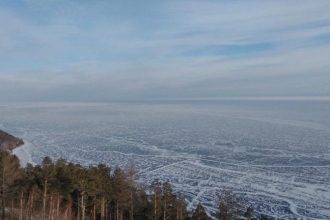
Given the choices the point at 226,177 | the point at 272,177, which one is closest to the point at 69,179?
the point at 226,177

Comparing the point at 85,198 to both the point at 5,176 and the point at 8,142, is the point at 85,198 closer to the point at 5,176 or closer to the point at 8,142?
the point at 5,176

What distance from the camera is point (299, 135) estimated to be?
5684cm

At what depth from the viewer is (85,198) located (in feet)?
76.3

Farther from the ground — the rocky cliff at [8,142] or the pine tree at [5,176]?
the pine tree at [5,176]

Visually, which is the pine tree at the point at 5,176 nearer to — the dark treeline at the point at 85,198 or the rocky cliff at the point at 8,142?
the dark treeline at the point at 85,198

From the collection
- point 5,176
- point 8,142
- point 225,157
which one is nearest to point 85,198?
point 5,176

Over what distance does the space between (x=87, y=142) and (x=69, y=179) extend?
31.6 m

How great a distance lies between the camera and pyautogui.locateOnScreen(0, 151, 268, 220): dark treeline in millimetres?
22453

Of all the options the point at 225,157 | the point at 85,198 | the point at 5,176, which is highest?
the point at 5,176

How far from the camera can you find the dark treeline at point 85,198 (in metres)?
22.5

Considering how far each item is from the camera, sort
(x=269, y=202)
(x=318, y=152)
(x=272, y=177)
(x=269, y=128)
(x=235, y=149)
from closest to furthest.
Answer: (x=269, y=202), (x=272, y=177), (x=318, y=152), (x=235, y=149), (x=269, y=128)

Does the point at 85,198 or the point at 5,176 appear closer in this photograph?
the point at 85,198

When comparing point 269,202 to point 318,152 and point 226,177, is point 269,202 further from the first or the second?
point 318,152

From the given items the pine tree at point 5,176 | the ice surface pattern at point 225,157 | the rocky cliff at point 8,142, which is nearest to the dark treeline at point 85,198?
the pine tree at point 5,176
